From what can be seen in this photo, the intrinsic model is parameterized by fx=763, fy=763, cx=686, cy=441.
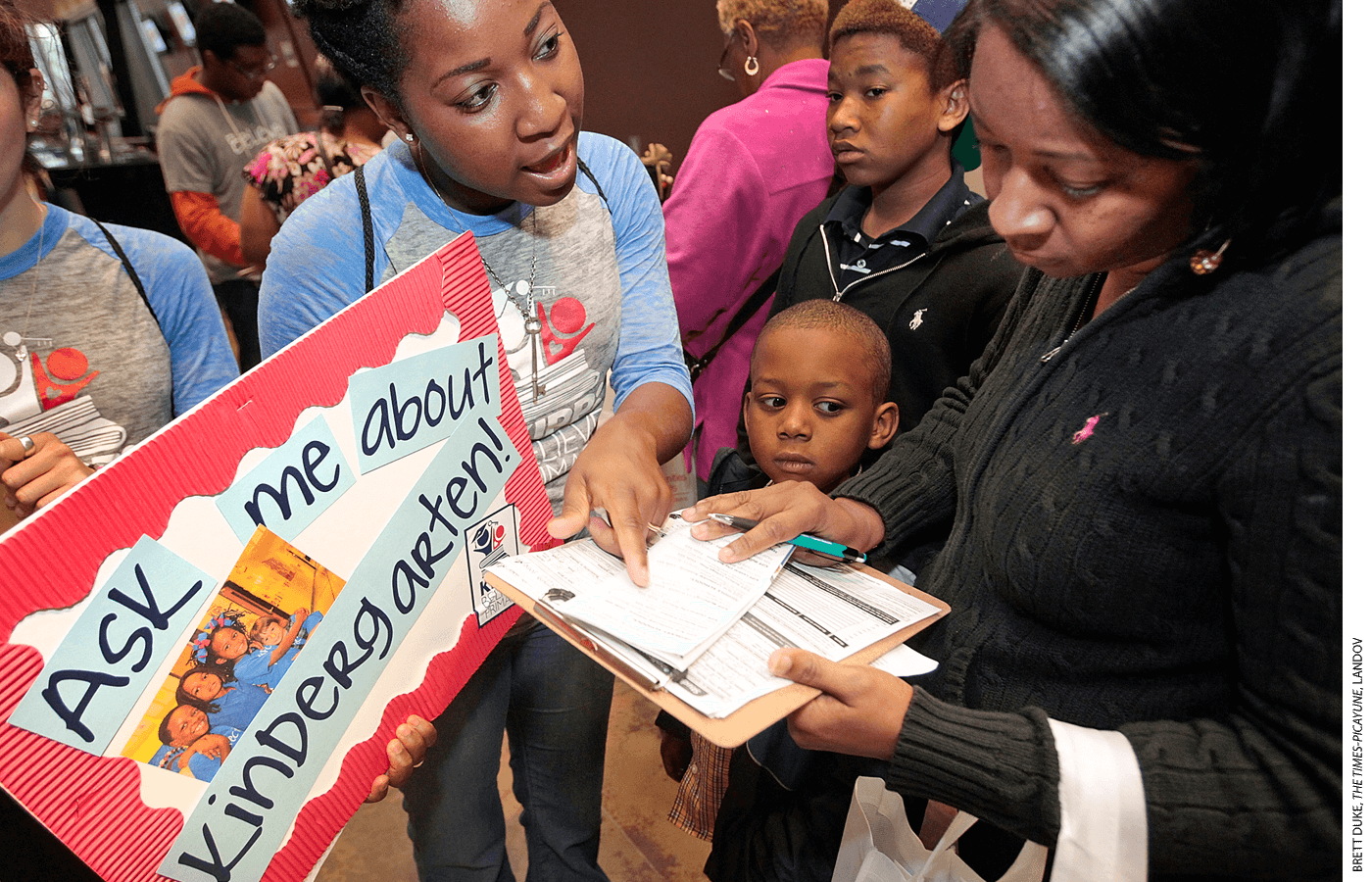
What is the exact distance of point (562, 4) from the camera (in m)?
3.20

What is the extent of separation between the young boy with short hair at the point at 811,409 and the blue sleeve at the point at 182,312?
1084 mm

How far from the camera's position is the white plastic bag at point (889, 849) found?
3.34 ft

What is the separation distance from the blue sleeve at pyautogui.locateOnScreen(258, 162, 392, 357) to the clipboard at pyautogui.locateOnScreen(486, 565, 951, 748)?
Result: 48 cm

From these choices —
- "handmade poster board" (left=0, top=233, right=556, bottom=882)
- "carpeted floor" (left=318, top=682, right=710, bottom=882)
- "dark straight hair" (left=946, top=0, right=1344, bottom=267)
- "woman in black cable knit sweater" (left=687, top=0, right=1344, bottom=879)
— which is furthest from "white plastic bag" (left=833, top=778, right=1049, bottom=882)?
"carpeted floor" (left=318, top=682, right=710, bottom=882)

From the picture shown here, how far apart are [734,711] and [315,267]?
86 centimetres

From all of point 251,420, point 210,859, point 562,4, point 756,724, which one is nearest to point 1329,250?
point 756,724

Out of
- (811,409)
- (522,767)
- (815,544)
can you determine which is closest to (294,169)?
(811,409)

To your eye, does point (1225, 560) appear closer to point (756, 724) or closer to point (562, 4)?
point (756, 724)

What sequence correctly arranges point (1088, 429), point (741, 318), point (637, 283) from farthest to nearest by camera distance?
1. point (741, 318)
2. point (637, 283)
3. point (1088, 429)

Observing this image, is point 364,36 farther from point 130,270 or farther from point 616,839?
point 616,839

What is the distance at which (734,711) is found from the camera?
854 mm

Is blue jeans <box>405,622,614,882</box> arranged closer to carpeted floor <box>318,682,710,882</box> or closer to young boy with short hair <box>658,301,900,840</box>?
young boy with short hair <box>658,301,900,840</box>

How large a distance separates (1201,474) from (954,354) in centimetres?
106

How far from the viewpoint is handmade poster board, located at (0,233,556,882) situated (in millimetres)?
707
